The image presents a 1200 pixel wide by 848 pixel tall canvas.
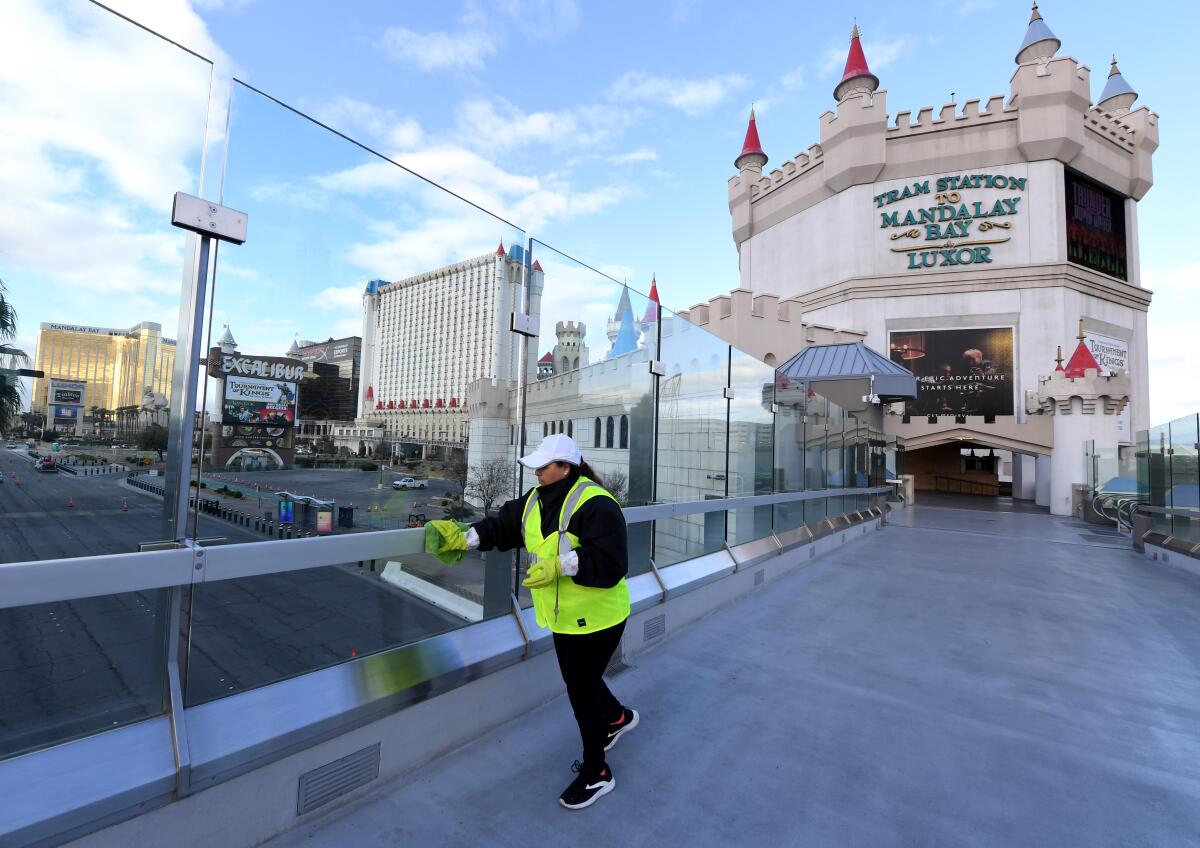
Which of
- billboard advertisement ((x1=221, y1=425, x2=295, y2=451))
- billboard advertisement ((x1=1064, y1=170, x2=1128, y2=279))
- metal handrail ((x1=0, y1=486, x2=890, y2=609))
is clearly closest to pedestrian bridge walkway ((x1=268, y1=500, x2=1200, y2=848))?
metal handrail ((x1=0, y1=486, x2=890, y2=609))

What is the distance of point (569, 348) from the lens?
3.71m

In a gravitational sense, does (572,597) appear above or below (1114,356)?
below

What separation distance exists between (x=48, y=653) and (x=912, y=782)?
3283mm

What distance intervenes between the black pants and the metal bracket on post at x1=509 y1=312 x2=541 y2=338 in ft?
5.49

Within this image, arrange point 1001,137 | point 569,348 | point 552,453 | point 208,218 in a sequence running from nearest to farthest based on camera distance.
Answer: point 208,218 < point 552,453 < point 569,348 < point 1001,137

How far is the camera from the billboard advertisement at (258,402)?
2199 millimetres

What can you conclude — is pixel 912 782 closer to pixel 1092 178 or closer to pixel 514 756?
pixel 514 756

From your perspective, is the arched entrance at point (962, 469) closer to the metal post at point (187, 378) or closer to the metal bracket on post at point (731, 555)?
the metal bracket on post at point (731, 555)

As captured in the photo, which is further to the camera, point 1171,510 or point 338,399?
point 1171,510

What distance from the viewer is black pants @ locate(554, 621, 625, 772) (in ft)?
7.81

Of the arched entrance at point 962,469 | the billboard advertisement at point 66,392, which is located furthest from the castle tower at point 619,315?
the arched entrance at point 962,469

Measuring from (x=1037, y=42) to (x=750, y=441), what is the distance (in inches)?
1519

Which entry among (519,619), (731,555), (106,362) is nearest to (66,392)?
(106,362)

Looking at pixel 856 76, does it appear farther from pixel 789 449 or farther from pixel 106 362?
pixel 106 362
